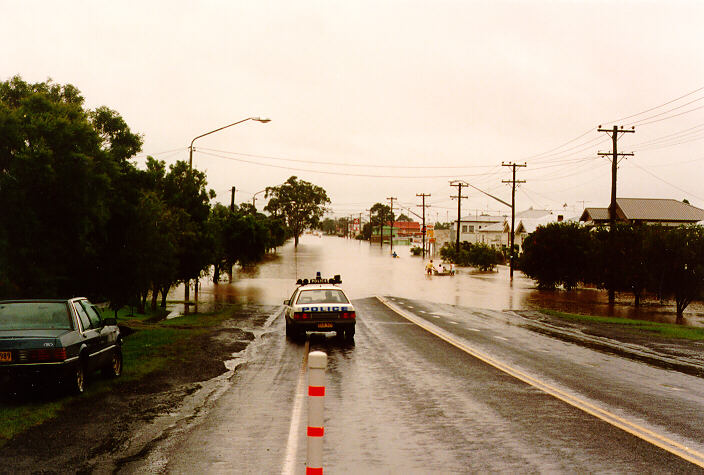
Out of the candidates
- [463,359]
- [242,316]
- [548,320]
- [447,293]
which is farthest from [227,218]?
[463,359]

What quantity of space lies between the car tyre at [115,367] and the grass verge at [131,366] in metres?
0.12

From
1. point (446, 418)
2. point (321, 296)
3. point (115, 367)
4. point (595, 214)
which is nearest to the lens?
point (446, 418)

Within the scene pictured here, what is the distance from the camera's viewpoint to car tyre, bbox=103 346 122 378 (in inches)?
473

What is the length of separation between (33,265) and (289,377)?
633 cm

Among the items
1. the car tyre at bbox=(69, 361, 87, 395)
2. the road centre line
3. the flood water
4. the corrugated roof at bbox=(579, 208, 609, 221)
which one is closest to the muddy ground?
the car tyre at bbox=(69, 361, 87, 395)

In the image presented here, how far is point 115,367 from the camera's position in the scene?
40.1ft

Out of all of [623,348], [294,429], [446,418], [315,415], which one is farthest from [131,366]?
[623,348]

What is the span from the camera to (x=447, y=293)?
4809cm

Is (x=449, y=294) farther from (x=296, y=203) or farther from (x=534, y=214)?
(x=296, y=203)

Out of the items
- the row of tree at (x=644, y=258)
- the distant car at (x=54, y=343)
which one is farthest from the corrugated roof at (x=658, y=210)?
the distant car at (x=54, y=343)

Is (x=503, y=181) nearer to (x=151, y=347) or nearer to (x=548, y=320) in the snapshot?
(x=548, y=320)

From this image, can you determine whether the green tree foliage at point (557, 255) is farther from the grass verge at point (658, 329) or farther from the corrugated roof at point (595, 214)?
the corrugated roof at point (595, 214)

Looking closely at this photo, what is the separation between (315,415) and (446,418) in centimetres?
479

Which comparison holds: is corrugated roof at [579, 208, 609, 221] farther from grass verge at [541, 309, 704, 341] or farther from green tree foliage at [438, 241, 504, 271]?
grass verge at [541, 309, 704, 341]
